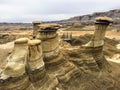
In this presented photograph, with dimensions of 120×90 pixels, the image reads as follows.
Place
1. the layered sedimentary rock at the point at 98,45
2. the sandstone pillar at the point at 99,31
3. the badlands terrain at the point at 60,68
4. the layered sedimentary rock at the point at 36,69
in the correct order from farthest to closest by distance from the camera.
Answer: the layered sedimentary rock at the point at 98,45 < the sandstone pillar at the point at 99,31 < the layered sedimentary rock at the point at 36,69 < the badlands terrain at the point at 60,68

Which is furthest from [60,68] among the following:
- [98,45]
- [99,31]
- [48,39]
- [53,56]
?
[99,31]

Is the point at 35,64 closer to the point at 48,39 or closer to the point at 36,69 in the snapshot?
the point at 36,69

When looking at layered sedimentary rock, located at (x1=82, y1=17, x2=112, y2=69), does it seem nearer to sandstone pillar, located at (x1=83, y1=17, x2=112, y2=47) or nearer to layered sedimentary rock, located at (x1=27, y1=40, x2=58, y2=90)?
sandstone pillar, located at (x1=83, y1=17, x2=112, y2=47)

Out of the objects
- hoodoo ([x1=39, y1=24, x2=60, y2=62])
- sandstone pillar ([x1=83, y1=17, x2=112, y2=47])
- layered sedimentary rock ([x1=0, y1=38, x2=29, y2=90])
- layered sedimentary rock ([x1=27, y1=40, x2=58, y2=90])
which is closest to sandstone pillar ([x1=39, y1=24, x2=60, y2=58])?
hoodoo ([x1=39, y1=24, x2=60, y2=62])

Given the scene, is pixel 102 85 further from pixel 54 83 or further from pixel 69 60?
pixel 54 83

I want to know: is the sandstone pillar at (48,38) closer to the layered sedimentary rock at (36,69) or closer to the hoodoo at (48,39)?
the hoodoo at (48,39)

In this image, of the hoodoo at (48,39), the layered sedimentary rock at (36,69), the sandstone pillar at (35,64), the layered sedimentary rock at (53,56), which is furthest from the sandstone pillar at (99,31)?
the sandstone pillar at (35,64)

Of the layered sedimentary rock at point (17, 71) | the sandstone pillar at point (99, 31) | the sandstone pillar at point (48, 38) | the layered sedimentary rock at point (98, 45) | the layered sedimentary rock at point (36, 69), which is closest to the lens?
the layered sedimentary rock at point (17, 71)

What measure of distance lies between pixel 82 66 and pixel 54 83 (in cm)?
430

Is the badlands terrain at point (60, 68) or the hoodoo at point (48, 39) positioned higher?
the hoodoo at point (48, 39)

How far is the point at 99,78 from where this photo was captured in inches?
794

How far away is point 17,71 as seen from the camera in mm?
13883

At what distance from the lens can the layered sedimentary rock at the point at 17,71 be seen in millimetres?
13523

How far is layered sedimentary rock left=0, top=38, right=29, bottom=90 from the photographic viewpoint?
532 inches
